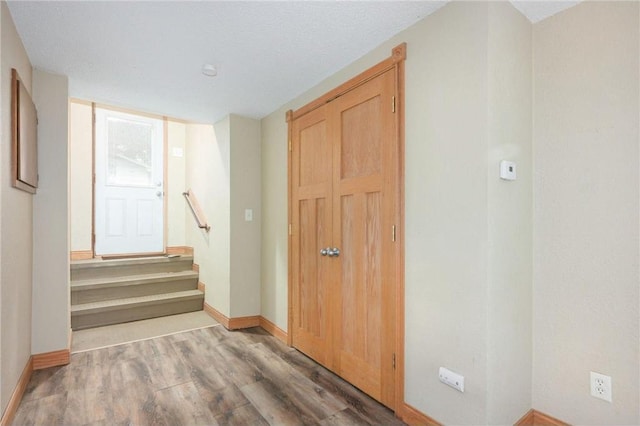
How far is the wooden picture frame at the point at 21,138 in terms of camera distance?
1816 millimetres

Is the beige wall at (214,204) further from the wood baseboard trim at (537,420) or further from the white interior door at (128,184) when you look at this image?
the wood baseboard trim at (537,420)

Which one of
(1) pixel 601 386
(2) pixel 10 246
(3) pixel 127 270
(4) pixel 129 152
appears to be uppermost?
(4) pixel 129 152

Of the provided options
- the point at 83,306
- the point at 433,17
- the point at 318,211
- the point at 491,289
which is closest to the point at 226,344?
the point at 318,211

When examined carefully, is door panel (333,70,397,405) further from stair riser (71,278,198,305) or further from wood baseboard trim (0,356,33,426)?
stair riser (71,278,198,305)

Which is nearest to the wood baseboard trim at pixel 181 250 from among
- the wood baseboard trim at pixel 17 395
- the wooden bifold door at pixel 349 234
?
the wood baseboard trim at pixel 17 395

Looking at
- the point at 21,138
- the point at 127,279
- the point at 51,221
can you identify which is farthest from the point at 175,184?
the point at 21,138

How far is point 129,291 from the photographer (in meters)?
3.73

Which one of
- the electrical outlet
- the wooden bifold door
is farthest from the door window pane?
the electrical outlet

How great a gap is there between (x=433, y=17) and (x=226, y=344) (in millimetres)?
2961

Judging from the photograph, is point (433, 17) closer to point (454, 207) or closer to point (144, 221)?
point (454, 207)

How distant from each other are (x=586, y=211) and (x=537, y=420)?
1140 mm

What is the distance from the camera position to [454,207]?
1.61m

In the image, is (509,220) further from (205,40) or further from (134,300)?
(134,300)

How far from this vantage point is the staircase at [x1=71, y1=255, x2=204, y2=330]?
339 cm
